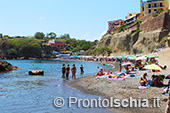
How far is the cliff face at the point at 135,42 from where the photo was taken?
51250mm

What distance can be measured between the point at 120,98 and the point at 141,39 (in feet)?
168

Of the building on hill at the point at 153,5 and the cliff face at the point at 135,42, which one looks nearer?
the cliff face at the point at 135,42

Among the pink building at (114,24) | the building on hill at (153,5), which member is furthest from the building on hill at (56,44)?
the building on hill at (153,5)

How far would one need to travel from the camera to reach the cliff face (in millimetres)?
51250

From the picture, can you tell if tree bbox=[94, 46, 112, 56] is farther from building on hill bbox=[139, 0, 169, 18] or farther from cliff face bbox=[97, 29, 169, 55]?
building on hill bbox=[139, 0, 169, 18]

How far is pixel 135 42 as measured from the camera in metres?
63.8

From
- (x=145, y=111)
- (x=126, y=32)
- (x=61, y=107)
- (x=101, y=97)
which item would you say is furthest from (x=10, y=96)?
(x=126, y=32)

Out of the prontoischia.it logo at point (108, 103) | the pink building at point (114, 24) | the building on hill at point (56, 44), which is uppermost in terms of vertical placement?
the pink building at point (114, 24)

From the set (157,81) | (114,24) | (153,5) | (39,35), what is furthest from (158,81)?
(39,35)

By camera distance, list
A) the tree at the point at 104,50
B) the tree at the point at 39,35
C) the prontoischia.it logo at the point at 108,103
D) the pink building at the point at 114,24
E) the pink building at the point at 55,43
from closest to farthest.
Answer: the prontoischia.it logo at the point at 108,103 < the tree at the point at 104,50 < the pink building at the point at 114,24 < the pink building at the point at 55,43 < the tree at the point at 39,35

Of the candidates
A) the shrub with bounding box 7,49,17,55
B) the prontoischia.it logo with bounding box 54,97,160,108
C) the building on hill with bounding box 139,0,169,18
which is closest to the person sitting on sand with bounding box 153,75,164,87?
the prontoischia.it logo with bounding box 54,97,160,108

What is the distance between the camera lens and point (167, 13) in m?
49.9

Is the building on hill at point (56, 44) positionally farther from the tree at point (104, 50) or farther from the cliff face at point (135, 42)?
the tree at point (104, 50)

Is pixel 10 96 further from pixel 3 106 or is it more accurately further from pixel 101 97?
pixel 101 97
